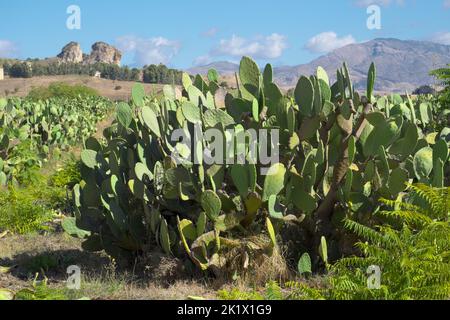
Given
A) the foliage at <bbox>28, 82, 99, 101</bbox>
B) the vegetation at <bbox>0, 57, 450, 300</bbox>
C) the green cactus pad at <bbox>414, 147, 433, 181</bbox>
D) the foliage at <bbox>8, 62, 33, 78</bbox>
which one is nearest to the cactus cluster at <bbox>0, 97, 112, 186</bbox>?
the vegetation at <bbox>0, 57, 450, 300</bbox>

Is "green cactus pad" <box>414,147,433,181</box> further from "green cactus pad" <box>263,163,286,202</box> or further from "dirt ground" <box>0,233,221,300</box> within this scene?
"dirt ground" <box>0,233,221,300</box>

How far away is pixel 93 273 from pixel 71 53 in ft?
482

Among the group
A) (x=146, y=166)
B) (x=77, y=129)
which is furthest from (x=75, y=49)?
(x=146, y=166)

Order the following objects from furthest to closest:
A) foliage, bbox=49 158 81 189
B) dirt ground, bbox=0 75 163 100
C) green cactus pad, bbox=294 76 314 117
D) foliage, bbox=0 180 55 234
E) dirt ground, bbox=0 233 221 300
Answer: dirt ground, bbox=0 75 163 100 < foliage, bbox=49 158 81 189 < foliage, bbox=0 180 55 234 < green cactus pad, bbox=294 76 314 117 < dirt ground, bbox=0 233 221 300

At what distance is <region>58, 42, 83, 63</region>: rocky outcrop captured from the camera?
144750 millimetres

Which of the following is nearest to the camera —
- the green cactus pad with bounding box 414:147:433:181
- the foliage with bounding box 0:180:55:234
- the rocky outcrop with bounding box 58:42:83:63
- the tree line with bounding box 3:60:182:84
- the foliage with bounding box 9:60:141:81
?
the green cactus pad with bounding box 414:147:433:181

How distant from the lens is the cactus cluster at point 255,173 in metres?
4.73

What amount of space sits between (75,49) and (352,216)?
490 feet

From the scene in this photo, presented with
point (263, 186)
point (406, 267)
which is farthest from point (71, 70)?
point (406, 267)

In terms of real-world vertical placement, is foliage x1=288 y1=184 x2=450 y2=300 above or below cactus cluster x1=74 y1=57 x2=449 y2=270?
below

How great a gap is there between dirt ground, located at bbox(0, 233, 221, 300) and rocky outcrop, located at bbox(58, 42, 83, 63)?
14252cm

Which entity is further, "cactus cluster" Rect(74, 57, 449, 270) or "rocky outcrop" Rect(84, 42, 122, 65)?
"rocky outcrop" Rect(84, 42, 122, 65)
